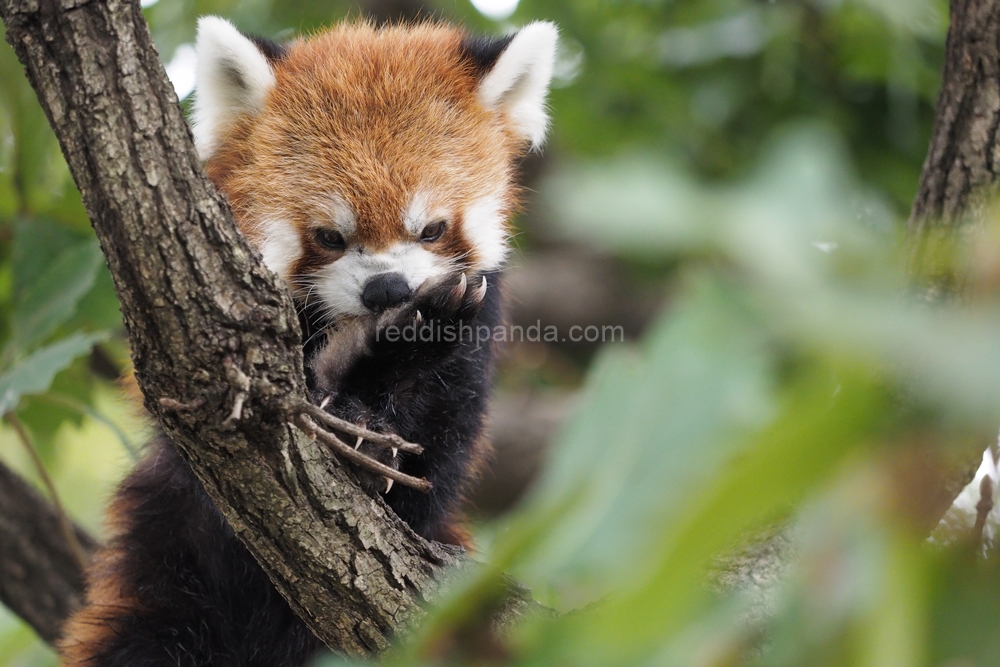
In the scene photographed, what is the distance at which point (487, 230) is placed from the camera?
273 centimetres

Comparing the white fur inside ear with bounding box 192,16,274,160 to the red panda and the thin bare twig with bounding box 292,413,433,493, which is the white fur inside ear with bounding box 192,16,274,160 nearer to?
the red panda

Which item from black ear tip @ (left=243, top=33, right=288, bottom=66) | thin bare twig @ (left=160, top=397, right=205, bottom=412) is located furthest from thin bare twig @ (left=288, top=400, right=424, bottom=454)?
black ear tip @ (left=243, top=33, right=288, bottom=66)

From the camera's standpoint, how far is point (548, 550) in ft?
2.14

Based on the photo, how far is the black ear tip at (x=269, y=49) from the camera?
106 inches

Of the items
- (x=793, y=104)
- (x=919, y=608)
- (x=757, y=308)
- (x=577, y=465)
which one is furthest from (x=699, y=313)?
(x=793, y=104)

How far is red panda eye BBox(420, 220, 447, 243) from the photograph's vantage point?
2.53 m

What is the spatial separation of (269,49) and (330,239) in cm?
66

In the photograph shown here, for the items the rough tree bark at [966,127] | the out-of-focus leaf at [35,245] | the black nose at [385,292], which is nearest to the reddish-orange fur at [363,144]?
the black nose at [385,292]

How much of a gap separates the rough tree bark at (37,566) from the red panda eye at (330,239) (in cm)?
161

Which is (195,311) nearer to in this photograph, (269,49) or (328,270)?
(328,270)

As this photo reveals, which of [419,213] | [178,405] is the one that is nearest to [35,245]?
[419,213]

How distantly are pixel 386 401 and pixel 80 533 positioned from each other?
175 cm

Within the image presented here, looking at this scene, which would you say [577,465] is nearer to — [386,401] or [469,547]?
[386,401]

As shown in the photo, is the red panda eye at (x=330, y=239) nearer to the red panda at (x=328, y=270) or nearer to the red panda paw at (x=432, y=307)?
the red panda at (x=328, y=270)
